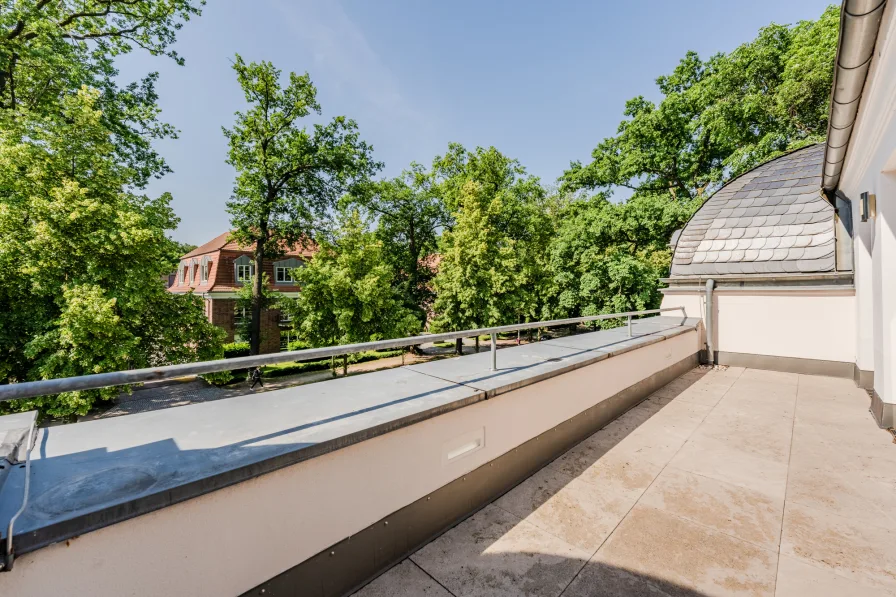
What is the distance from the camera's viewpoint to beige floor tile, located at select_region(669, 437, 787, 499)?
3113 mm

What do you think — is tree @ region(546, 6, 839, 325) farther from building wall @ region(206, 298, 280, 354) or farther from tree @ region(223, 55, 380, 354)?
building wall @ region(206, 298, 280, 354)

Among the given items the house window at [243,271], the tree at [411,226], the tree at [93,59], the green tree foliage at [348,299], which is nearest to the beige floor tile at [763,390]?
the green tree foliage at [348,299]

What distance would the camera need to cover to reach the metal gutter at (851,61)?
2.33 meters

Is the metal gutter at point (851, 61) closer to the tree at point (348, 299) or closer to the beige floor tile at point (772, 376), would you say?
the beige floor tile at point (772, 376)

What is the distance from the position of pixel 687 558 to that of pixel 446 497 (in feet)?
5.23

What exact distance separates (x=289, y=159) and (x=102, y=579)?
17274 mm

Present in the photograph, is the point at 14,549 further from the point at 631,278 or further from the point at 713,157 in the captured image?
the point at 713,157

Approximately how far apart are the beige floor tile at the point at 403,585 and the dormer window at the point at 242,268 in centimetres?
2498

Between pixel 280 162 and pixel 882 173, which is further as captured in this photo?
pixel 280 162

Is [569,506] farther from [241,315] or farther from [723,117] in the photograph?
[241,315]

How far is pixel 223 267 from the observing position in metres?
23.1

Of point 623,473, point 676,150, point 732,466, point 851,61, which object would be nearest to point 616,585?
point 623,473

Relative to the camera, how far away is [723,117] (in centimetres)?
1762

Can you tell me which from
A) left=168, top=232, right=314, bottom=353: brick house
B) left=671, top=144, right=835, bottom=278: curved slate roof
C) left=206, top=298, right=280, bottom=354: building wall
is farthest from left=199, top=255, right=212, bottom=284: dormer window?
left=671, top=144, right=835, bottom=278: curved slate roof
